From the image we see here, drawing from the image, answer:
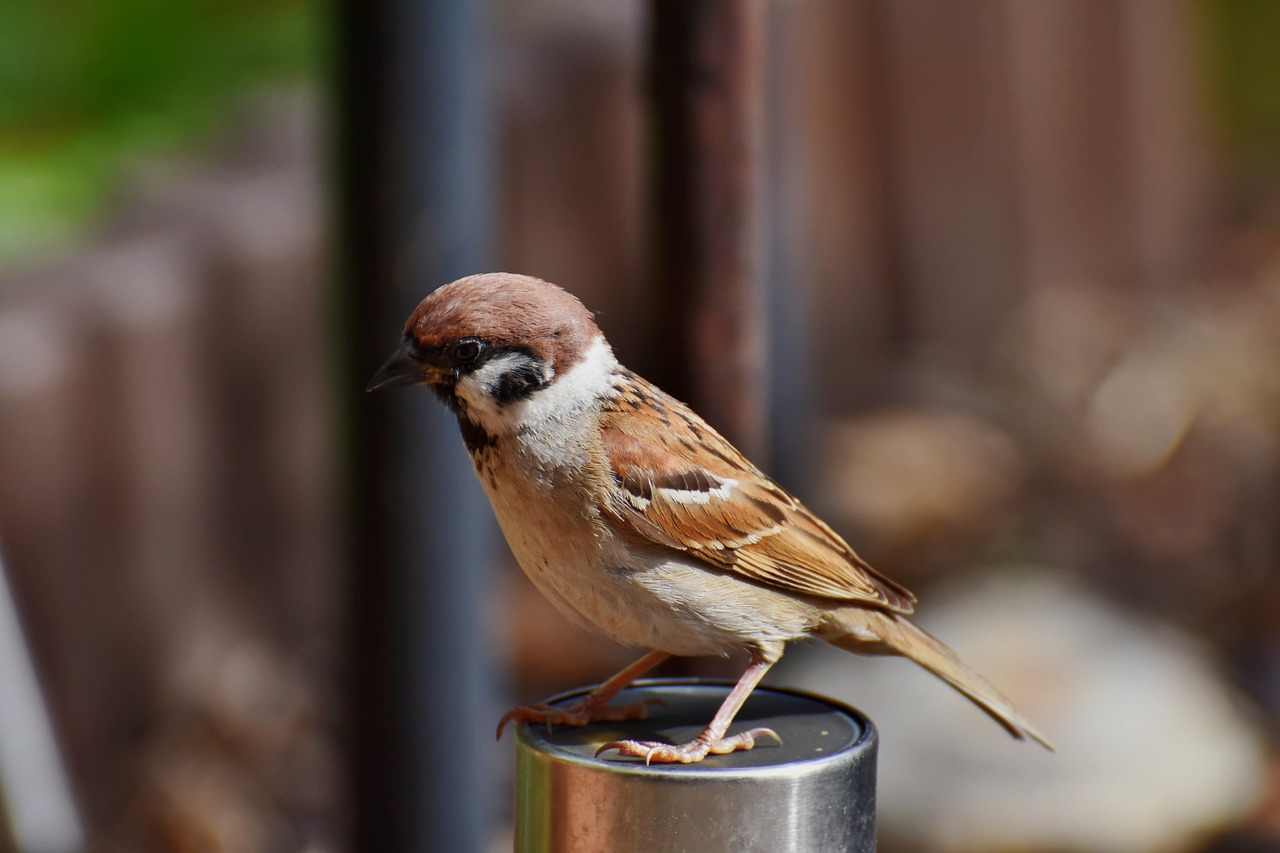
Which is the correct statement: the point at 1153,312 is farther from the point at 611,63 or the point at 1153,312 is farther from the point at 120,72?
the point at 120,72

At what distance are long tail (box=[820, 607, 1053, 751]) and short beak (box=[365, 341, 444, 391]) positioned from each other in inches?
31.2

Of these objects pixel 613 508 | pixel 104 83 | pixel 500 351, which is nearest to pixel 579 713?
pixel 613 508

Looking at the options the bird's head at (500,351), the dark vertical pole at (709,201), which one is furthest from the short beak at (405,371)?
the dark vertical pole at (709,201)

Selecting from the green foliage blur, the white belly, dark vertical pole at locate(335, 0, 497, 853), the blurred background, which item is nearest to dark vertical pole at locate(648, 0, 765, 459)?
the blurred background

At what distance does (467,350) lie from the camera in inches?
88.2

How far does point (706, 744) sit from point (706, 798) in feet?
0.65

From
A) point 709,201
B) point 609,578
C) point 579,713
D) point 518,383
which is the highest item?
point 709,201

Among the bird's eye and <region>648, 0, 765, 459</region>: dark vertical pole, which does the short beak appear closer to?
the bird's eye

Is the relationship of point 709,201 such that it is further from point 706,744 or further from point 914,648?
point 706,744

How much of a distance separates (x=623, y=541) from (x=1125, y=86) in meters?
8.38

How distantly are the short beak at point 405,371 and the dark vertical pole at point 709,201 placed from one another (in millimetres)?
969

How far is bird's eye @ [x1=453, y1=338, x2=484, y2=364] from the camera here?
7.29ft

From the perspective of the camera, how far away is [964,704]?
5730 millimetres

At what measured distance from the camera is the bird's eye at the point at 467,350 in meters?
2.22
